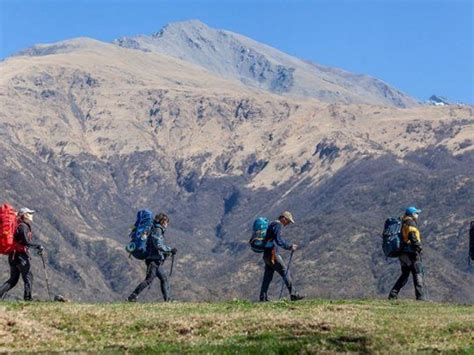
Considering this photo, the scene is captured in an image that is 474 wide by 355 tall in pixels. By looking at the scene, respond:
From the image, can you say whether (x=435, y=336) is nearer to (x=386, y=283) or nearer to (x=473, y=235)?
(x=473, y=235)

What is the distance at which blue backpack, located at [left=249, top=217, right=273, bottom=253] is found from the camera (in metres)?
29.6

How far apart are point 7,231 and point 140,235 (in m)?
3.71

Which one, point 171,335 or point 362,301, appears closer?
point 171,335

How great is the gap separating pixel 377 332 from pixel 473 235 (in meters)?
10.4

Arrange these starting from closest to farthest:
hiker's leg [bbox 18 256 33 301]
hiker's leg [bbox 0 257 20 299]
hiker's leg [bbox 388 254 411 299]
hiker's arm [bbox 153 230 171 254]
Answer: hiker's leg [bbox 18 256 33 301] → hiker's leg [bbox 0 257 20 299] → hiker's arm [bbox 153 230 171 254] → hiker's leg [bbox 388 254 411 299]

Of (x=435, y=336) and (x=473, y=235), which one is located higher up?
(x=473, y=235)

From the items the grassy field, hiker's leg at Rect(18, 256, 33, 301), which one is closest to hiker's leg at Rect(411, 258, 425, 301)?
the grassy field

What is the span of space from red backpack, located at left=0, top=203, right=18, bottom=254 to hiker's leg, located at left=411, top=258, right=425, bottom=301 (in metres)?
11.3

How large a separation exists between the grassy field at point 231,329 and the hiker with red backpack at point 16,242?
2662mm

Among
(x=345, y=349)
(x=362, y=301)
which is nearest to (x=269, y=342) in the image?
(x=345, y=349)

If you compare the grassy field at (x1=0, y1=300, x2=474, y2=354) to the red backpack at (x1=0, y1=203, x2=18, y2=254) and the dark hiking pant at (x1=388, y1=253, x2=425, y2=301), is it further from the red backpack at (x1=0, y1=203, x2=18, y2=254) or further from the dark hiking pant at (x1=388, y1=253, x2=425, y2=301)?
the dark hiking pant at (x1=388, y1=253, x2=425, y2=301)

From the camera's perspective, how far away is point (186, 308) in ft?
85.5

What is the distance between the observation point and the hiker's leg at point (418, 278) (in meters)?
30.0

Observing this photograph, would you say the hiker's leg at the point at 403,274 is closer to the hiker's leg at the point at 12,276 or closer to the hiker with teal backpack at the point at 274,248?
the hiker with teal backpack at the point at 274,248
